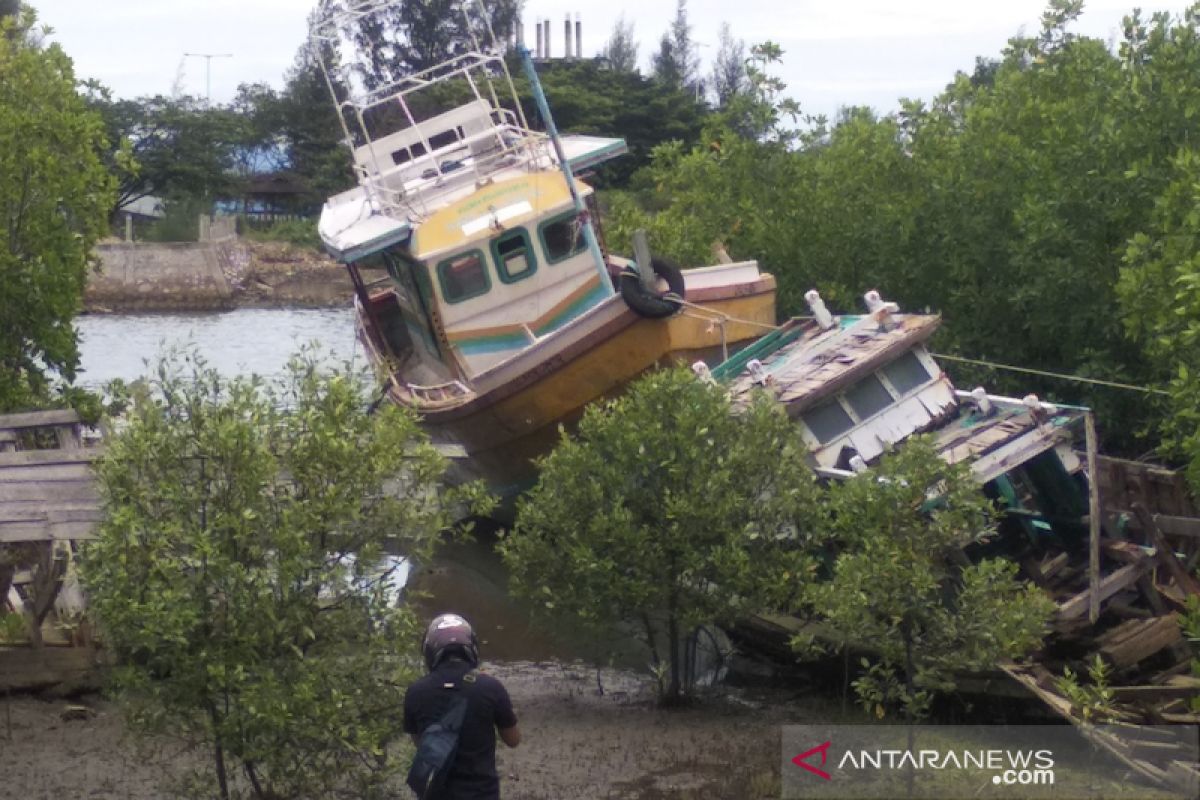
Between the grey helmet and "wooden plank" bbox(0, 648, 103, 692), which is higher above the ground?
the grey helmet

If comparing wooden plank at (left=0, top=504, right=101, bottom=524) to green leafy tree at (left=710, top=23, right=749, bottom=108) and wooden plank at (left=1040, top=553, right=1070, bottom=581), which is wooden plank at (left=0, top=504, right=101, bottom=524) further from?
green leafy tree at (left=710, top=23, right=749, bottom=108)

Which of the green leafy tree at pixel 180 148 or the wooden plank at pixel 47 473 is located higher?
the wooden plank at pixel 47 473

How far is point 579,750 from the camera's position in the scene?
36.6ft

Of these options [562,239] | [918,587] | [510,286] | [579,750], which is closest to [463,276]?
[510,286]

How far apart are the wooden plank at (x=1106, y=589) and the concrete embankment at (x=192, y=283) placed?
1874 inches

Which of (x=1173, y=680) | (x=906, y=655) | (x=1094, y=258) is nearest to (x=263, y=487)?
(x=906, y=655)

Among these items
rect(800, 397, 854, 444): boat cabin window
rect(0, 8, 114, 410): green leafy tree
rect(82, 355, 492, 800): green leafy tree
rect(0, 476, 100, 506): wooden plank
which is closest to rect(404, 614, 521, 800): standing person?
rect(82, 355, 492, 800): green leafy tree

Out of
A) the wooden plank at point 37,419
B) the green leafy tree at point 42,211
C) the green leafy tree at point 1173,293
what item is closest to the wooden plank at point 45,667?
the wooden plank at point 37,419

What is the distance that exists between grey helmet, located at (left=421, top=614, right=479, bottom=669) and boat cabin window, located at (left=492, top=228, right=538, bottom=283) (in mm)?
13212

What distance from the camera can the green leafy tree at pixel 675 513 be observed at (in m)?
11.7

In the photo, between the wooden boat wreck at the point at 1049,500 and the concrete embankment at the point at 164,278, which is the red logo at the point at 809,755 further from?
the concrete embankment at the point at 164,278

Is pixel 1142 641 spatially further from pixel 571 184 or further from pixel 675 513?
pixel 571 184

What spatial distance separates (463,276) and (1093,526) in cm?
1008

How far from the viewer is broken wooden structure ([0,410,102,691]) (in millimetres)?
10367
